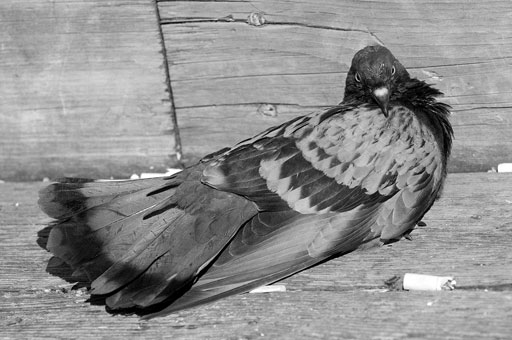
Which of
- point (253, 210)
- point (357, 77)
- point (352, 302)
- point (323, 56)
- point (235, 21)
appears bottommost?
point (352, 302)

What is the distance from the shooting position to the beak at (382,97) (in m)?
4.31

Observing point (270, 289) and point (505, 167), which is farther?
point (505, 167)

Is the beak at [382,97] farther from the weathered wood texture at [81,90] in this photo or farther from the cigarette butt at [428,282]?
the weathered wood texture at [81,90]

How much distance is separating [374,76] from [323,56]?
521mm

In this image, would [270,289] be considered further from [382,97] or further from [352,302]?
[382,97]

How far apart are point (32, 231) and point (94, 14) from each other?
1300 millimetres

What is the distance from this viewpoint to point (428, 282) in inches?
147

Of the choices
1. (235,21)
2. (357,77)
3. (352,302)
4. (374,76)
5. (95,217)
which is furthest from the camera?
(235,21)

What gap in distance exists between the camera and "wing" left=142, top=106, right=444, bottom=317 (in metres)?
3.92

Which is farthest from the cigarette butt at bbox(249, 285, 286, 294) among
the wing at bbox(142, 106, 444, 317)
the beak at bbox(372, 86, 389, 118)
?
the beak at bbox(372, 86, 389, 118)

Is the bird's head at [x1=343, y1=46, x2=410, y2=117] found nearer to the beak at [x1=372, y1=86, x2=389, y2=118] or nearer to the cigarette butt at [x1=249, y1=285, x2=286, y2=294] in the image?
the beak at [x1=372, y1=86, x2=389, y2=118]

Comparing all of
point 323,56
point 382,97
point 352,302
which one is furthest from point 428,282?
point 323,56

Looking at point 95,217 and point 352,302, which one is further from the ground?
point 95,217

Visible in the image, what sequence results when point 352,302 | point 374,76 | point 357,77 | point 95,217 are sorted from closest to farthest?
1. point 352,302
2. point 95,217
3. point 374,76
4. point 357,77
